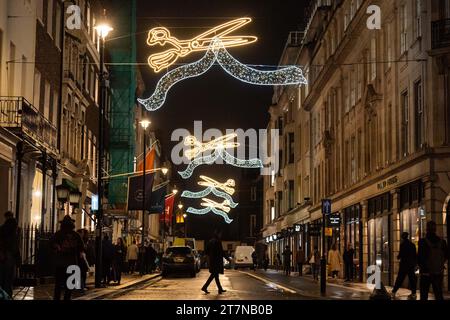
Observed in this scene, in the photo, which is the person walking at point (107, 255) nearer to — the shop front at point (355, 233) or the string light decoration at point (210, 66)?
the string light decoration at point (210, 66)

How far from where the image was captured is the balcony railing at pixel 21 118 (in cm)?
2736

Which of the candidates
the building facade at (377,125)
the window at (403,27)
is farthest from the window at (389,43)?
the window at (403,27)

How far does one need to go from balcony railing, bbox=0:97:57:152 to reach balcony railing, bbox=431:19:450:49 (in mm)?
13488

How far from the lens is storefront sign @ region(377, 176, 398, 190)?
114 ft

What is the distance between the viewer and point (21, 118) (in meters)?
27.4

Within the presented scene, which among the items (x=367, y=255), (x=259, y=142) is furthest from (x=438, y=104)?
(x=259, y=142)

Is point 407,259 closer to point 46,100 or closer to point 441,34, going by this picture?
point 441,34

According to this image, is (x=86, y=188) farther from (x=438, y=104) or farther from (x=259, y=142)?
(x=259, y=142)

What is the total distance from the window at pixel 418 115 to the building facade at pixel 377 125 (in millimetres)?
36

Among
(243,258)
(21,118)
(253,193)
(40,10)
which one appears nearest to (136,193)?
(40,10)

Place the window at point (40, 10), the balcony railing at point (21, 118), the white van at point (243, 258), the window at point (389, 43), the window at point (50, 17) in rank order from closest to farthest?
1. the balcony railing at point (21, 118)
2. the window at point (40, 10)
3. the window at point (50, 17)
4. the window at point (389, 43)
5. the white van at point (243, 258)

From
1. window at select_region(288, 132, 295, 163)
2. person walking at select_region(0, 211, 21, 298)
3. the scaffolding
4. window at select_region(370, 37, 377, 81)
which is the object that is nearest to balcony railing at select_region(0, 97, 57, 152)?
person walking at select_region(0, 211, 21, 298)
